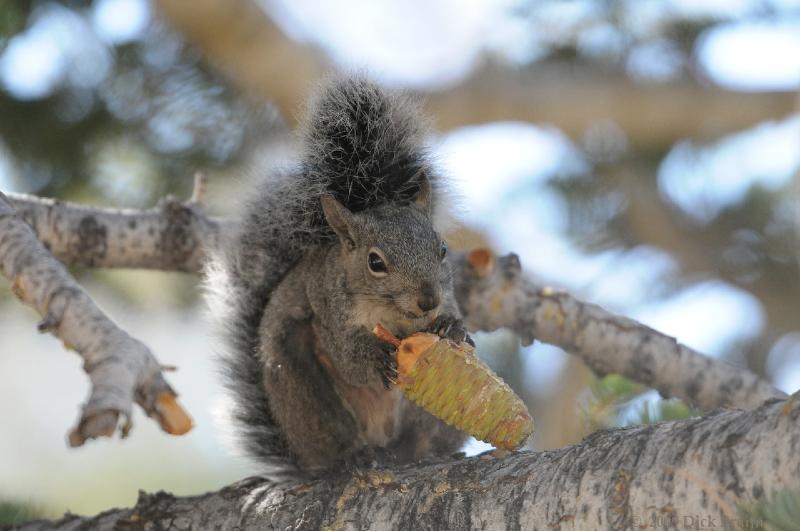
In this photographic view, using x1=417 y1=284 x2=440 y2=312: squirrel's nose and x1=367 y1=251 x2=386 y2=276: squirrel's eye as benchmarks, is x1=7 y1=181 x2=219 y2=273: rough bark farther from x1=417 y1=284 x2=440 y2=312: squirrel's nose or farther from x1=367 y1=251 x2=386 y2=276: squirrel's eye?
x1=417 y1=284 x2=440 y2=312: squirrel's nose

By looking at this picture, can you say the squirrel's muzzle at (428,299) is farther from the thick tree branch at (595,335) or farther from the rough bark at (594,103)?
the rough bark at (594,103)

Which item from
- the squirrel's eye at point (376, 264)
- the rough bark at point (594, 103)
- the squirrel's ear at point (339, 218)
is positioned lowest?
the squirrel's eye at point (376, 264)

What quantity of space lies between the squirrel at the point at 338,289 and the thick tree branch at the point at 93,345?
70cm

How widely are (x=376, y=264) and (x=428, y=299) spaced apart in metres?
0.20

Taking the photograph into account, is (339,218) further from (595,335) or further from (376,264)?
(595,335)

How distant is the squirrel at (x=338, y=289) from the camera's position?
2.21m

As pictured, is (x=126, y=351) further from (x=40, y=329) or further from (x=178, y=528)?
(x=178, y=528)

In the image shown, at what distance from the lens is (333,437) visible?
2.25 m

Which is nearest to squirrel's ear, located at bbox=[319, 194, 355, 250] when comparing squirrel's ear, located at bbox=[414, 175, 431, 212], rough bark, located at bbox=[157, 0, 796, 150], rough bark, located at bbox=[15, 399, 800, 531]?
squirrel's ear, located at bbox=[414, 175, 431, 212]

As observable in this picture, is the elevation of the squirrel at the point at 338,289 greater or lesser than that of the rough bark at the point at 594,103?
lesser

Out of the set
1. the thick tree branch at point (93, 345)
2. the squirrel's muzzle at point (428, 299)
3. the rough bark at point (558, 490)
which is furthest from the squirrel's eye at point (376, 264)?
the thick tree branch at point (93, 345)

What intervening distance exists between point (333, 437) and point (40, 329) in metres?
0.90

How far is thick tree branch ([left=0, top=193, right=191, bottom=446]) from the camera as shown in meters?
1.22

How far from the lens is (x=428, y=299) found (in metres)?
2.09
